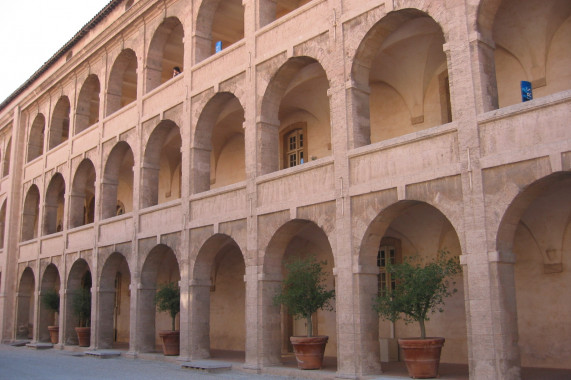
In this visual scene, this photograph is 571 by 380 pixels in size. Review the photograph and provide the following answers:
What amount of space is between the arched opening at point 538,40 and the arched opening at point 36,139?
2258cm

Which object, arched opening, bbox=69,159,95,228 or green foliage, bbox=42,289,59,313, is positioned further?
green foliage, bbox=42,289,59,313

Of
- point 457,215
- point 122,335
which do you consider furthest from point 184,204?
point 122,335

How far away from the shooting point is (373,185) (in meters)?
12.2

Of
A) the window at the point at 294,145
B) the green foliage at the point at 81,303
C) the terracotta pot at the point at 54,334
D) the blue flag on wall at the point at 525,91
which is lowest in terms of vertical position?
the terracotta pot at the point at 54,334

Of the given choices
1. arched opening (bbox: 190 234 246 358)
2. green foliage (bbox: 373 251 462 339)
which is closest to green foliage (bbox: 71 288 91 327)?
arched opening (bbox: 190 234 246 358)

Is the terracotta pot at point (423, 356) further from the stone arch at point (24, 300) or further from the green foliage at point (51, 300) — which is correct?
the stone arch at point (24, 300)

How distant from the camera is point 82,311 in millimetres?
22625

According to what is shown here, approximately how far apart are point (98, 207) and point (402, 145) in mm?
13369

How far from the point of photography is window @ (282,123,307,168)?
18.5m

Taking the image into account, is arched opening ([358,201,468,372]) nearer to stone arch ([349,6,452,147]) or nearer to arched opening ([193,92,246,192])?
stone arch ([349,6,452,147])

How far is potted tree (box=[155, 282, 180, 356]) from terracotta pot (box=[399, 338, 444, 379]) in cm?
853

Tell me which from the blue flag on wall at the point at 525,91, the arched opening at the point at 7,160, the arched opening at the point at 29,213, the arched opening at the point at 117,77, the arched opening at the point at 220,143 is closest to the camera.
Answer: the blue flag on wall at the point at 525,91

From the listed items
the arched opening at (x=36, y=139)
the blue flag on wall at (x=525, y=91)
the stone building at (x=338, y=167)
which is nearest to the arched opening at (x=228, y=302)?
the stone building at (x=338, y=167)

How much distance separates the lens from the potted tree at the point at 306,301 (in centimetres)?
1320
